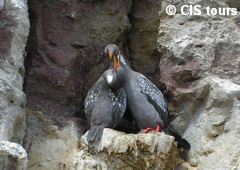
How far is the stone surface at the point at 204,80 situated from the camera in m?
2.44

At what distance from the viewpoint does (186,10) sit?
2826 millimetres

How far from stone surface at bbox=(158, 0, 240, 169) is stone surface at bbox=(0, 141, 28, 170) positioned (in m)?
0.96

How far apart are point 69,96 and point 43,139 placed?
33cm

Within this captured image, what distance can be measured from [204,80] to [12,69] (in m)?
1.03

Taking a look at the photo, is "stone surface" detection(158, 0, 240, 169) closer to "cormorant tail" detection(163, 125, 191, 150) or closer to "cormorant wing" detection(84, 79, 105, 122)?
"cormorant tail" detection(163, 125, 191, 150)

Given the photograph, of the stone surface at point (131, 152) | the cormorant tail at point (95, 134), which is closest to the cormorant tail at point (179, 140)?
the stone surface at point (131, 152)

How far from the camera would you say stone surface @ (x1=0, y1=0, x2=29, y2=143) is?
87.0 inches

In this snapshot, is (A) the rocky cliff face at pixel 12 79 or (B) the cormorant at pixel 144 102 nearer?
(A) the rocky cliff face at pixel 12 79

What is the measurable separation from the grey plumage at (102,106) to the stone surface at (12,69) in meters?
0.38

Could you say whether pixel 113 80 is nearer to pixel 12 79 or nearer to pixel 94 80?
pixel 94 80

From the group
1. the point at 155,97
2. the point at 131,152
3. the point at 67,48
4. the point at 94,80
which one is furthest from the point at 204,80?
the point at 67,48

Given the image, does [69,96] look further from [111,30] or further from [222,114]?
[222,114]

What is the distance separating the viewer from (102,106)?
8.50 ft

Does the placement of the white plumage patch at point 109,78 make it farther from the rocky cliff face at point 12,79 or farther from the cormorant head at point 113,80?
the rocky cliff face at point 12,79
